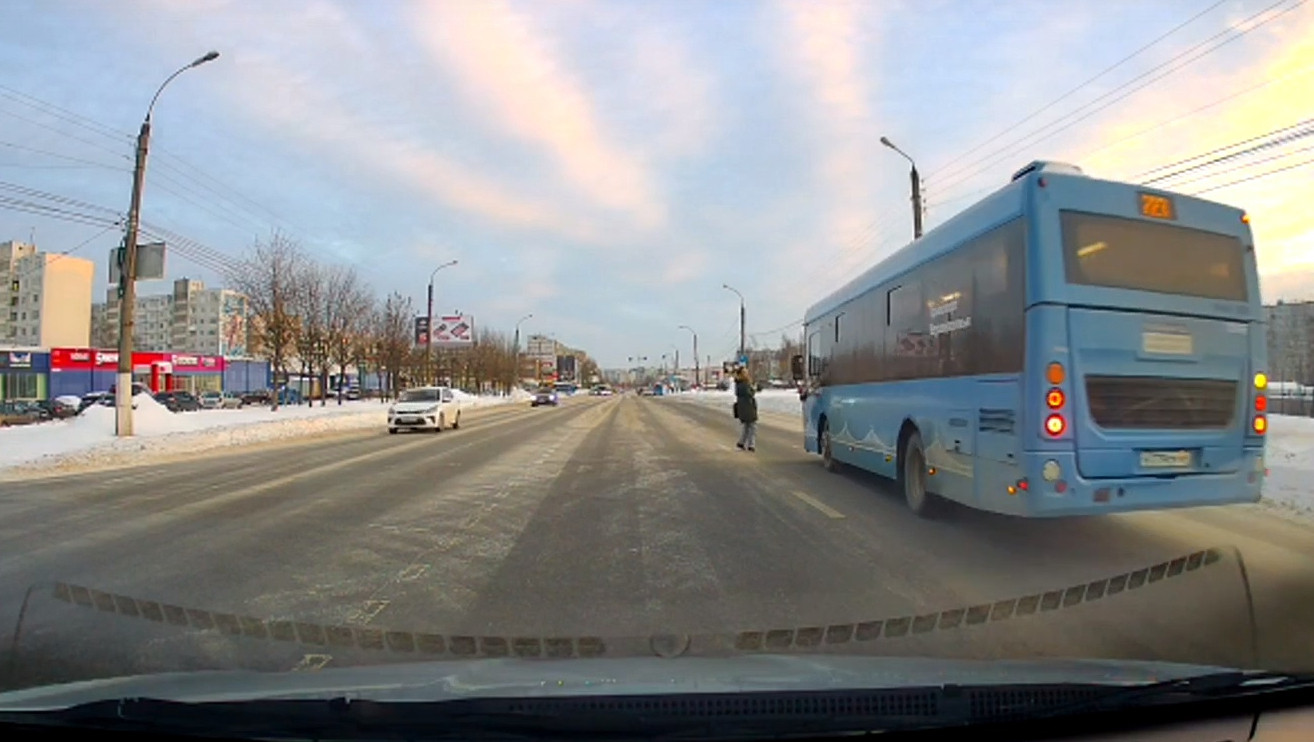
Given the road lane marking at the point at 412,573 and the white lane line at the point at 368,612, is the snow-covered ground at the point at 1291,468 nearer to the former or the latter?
the road lane marking at the point at 412,573

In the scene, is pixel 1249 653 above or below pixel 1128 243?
below

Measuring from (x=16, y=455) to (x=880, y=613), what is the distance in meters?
19.1

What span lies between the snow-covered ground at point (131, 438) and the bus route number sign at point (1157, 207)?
17921 mm

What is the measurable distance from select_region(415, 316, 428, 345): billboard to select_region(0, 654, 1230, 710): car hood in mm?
56720

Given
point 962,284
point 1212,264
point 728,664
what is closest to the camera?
point 728,664

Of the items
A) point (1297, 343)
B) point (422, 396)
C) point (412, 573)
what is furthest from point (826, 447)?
point (1297, 343)

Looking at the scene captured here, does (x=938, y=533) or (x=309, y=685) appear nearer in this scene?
(x=309, y=685)

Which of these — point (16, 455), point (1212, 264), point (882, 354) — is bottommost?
point (16, 455)

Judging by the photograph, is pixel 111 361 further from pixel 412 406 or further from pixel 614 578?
pixel 614 578

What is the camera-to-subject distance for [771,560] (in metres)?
6.90

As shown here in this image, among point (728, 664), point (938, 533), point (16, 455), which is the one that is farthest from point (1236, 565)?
point (16, 455)

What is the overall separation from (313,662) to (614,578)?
7.96ft

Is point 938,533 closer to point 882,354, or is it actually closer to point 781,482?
point 882,354

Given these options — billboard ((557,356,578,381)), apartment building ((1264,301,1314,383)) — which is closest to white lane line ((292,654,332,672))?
apartment building ((1264,301,1314,383))
